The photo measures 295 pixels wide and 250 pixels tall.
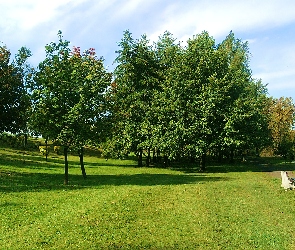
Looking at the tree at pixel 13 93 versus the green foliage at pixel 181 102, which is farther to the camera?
the green foliage at pixel 181 102

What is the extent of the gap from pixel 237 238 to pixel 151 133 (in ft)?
122

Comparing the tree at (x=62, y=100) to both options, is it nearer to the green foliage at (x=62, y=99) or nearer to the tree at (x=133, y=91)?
the green foliage at (x=62, y=99)

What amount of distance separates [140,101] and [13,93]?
22869 mm

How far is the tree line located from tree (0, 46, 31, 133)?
0.10 metres

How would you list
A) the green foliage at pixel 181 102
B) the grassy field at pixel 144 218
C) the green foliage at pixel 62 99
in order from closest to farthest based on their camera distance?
the grassy field at pixel 144 218 → the green foliage at pixel 62 99 → the green foliage at pixel 181 102

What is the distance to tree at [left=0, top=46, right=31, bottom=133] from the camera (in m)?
36.3

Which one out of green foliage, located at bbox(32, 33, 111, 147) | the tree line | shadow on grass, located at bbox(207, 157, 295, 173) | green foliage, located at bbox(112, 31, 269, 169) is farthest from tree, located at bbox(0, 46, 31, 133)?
shadow on grass, located at bbox(207, 157, 295, 173)

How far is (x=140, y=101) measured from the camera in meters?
55.2

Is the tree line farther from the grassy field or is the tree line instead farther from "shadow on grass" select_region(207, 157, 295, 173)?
the grassy field

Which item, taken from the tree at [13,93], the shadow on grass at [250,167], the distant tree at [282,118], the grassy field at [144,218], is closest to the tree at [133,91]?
the shadow on grass at [250,167]

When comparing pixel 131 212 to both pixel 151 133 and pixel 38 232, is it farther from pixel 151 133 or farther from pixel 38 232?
A: pixel 151 133

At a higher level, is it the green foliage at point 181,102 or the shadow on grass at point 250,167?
the green foliage at point 181,102

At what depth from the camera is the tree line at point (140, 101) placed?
3152 centimetres

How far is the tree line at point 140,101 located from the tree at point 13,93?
101mm
